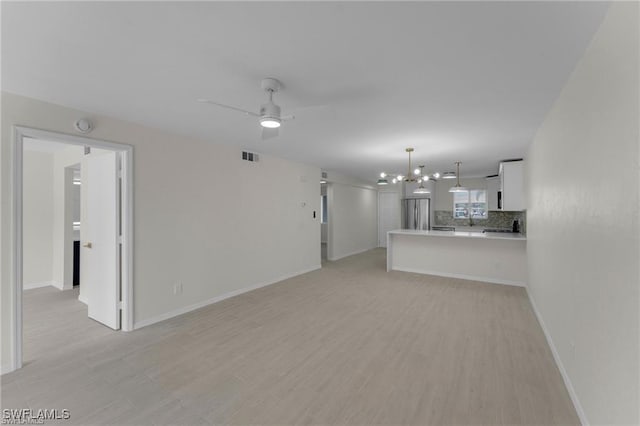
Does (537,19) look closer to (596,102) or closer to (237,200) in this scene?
(596,102)

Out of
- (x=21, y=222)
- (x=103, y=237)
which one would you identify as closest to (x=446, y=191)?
(x=103, y=237)

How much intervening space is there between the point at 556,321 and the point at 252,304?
377 centimetres

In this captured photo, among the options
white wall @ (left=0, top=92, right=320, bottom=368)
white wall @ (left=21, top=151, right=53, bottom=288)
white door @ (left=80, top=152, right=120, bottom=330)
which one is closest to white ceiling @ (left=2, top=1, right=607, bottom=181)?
white wall @ (left=0, top=92, right=320, bottom=368)

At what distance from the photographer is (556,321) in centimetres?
258

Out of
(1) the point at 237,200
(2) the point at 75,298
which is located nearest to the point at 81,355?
(2) the point at 75,298

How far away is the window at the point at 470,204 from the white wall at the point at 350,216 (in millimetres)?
2799

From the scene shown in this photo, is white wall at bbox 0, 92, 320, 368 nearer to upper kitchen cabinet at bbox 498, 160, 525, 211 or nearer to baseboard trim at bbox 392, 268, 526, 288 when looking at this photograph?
baseboard trim at bbox 392, 268, 526, 288

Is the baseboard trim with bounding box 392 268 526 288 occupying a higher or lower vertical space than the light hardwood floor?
higher

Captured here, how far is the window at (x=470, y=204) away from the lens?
8516mm

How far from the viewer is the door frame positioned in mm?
2453

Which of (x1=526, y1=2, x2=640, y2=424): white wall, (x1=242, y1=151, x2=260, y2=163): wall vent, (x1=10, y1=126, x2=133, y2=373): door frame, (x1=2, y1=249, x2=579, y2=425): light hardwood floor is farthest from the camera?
(x1=242, y1=151, x2=260, y2=163): wall vent

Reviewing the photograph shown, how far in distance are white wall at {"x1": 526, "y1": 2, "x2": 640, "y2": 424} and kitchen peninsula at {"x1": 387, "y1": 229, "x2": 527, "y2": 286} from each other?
118 inches

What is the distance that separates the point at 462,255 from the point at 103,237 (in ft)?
20.9

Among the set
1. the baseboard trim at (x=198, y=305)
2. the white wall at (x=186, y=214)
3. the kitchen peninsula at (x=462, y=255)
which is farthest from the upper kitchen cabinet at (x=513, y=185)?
the baseboard trim at (x=198, y=305)
